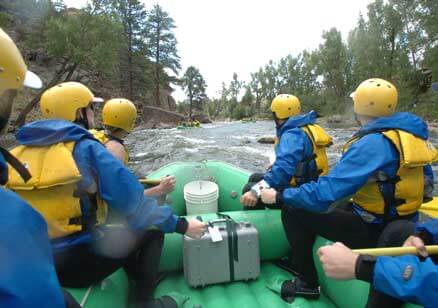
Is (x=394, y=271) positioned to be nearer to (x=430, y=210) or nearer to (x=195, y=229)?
(x=195, y=229)

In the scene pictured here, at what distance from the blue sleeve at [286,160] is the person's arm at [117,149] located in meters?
1.30

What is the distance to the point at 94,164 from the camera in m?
1.69

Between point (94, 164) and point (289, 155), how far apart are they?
1705mm

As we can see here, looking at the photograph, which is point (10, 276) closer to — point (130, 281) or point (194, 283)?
point (130, 281)

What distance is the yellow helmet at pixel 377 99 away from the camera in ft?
6.87

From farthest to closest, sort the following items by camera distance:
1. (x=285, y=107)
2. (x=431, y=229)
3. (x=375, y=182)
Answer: (x=285, y=107)
(x=375, y=182)
(x=431, y=229)

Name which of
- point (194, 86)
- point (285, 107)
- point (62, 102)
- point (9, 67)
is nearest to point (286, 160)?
point (285, 107)

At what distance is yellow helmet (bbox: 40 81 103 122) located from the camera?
7.08ft

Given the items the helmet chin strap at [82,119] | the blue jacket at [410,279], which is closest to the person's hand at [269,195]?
the blue jacket at [410,279]

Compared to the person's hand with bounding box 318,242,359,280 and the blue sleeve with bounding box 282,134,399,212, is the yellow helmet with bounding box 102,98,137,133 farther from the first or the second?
the person's hand with bounding box 318,242,359,280

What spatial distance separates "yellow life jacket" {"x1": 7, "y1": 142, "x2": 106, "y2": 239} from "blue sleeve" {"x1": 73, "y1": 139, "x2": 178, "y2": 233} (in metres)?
0.07

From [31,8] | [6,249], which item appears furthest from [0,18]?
[6,249]

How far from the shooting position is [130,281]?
2281mm

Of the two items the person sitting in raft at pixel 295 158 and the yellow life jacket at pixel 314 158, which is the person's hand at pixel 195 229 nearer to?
the person sitting in raft at pixel 295 158
